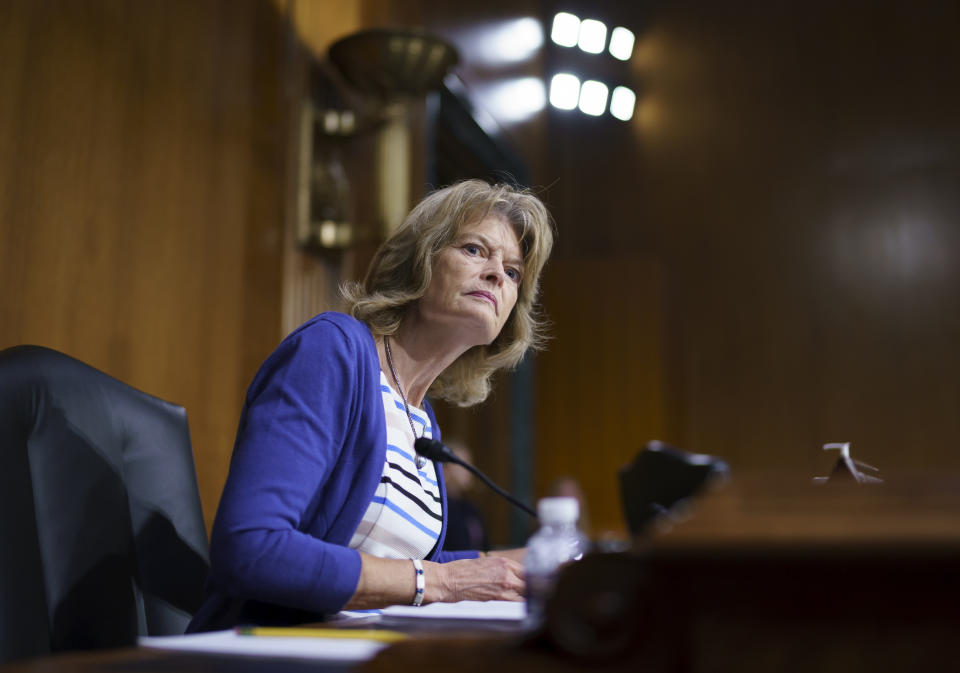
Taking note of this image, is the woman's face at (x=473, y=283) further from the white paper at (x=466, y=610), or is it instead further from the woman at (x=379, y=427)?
the white paper at (x=466, y=610)

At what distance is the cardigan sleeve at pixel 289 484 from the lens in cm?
101

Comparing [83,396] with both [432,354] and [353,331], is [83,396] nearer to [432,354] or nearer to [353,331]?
[353,331]

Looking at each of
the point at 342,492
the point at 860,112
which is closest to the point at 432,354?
the point at 342,492

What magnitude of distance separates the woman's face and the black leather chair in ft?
1.60

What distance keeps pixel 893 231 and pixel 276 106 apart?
490cm

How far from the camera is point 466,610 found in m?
1.03

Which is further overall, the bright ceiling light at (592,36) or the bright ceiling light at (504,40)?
the bright ceiling light at (592,36)

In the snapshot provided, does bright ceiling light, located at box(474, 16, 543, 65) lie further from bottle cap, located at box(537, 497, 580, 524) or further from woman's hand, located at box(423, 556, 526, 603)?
bottle cap, located at box(537, 497, 580, 524)

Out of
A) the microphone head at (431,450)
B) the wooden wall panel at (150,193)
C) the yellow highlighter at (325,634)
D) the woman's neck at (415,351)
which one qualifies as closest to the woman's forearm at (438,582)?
the microphone head at (431,450)

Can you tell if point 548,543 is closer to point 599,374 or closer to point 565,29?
point 599,374

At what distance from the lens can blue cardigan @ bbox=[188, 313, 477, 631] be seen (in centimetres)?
101

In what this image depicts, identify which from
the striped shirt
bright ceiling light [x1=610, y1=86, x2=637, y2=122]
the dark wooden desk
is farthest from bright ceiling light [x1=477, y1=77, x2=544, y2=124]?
the dark wooden desk

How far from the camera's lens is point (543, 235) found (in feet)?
5.62

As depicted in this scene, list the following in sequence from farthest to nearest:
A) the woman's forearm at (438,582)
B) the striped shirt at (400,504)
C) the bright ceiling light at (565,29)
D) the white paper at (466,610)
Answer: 1. the bright ceiling light at (565,29)
2. the striped shirt at (400,504)
3. the woman's forearm at (438,582)
4. the white paper at (466,610)
